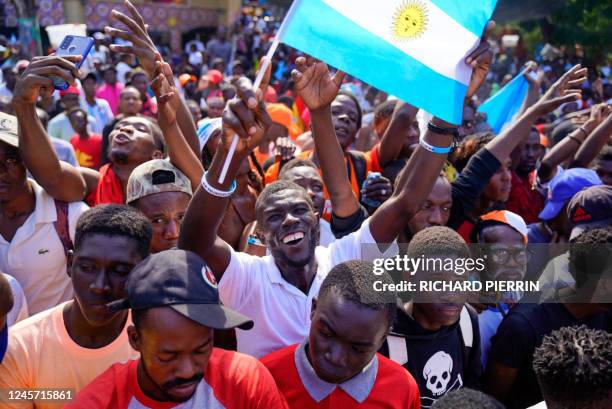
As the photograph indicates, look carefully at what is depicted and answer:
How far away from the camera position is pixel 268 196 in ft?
9.22

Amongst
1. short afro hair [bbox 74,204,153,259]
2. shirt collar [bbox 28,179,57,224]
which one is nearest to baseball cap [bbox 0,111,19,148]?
shirt collar [bbox 28,179,57,224]

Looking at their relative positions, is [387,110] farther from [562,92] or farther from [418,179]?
[418,179]

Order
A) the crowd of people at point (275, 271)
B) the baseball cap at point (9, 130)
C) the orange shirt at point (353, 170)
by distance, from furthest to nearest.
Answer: the orange shirt at point (353, 170) < the baseball cap at point (9, 130) < the crowd of people at point (275, 271)

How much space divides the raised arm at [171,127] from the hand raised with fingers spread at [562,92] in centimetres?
187

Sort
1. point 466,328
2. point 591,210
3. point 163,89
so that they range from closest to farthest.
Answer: point 466,328, point 163,89, point 591,210

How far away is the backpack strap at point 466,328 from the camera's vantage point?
2791mm

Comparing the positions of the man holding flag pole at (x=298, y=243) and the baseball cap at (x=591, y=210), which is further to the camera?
the baseball cap at (x=591, y=210)

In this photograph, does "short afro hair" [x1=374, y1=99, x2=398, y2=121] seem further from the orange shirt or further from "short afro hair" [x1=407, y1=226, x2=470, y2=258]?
"short afro hair" [x1=407, y1=226, x2=470, y2=258]

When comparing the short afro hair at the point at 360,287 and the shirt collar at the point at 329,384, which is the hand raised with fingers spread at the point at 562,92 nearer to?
the short afro hair at the point at 360,287

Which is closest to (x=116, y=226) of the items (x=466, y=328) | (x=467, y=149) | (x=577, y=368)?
(x=466, y=328)

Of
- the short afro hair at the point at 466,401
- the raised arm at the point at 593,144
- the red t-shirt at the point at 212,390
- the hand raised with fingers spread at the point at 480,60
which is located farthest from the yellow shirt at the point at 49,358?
the raised arm at the point at 593,144

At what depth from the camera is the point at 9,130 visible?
3.09 metres

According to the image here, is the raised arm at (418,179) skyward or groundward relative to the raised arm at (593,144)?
skyward

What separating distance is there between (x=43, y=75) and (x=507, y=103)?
13.7ft
